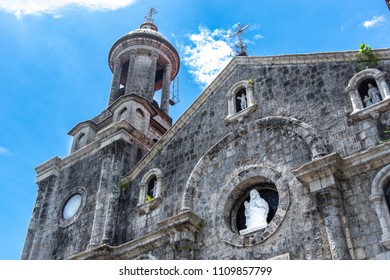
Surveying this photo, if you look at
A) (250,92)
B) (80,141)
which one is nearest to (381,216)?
(250,92)

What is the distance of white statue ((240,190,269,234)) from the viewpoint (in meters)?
11.6

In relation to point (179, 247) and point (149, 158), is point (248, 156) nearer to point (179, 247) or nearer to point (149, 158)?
point (179, 247)

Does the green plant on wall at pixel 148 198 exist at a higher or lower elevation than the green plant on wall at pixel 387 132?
higher

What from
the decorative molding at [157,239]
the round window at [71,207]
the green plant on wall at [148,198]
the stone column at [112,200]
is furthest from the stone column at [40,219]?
the green plant on wall at [148,198]

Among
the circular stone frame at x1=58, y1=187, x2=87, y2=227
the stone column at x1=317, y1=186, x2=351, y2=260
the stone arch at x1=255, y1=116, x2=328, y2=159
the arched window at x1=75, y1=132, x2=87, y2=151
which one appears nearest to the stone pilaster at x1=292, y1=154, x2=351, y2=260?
the stone column at x1=317, y1=186, x2=351, y2=260

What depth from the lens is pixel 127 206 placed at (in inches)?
593

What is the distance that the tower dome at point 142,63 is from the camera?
20188 millimetres

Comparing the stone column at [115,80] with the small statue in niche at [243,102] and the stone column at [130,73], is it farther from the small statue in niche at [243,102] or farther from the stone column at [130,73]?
the small statue in niche at [243,102]

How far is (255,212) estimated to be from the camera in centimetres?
1188

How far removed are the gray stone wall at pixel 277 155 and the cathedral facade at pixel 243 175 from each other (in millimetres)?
32

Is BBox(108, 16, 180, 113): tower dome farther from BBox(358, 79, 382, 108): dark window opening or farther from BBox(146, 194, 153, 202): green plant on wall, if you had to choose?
BBox(358, 79, 382, 108): dark window opening
